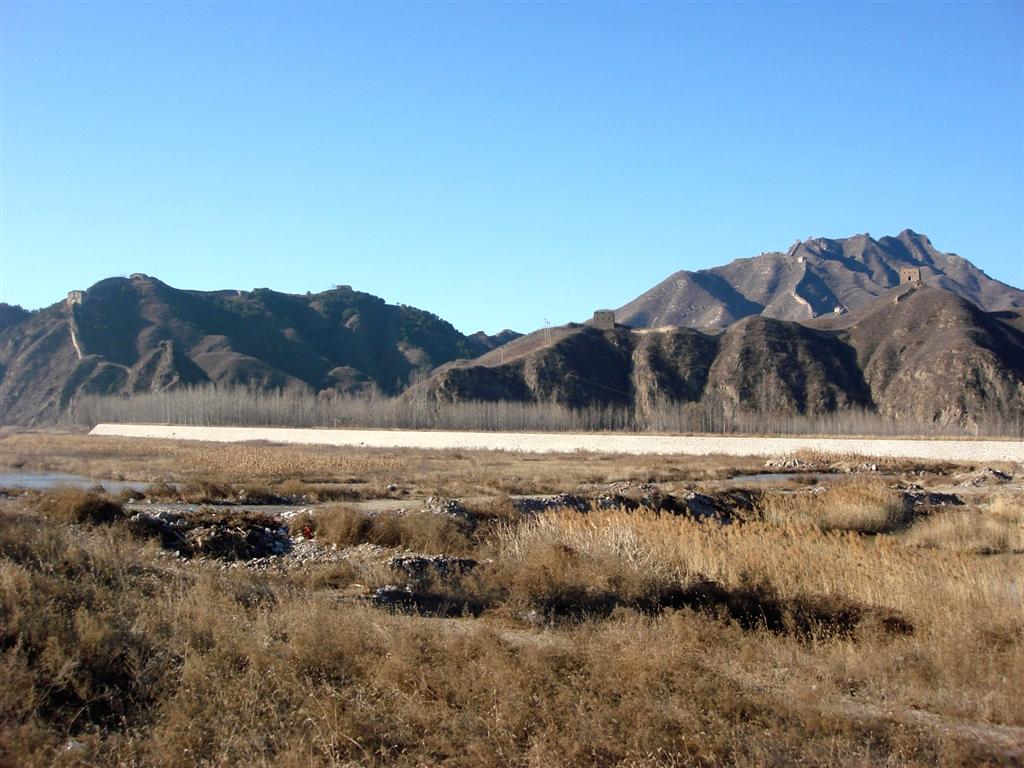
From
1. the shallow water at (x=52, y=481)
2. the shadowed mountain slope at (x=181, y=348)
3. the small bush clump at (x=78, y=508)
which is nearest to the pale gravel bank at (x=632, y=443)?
the shallow water at (x=52, y=481)

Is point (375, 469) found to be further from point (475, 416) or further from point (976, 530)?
point (475, 416)

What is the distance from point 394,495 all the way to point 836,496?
16.9m

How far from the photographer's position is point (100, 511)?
22.1 meters

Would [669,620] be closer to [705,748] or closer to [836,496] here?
[705,748]

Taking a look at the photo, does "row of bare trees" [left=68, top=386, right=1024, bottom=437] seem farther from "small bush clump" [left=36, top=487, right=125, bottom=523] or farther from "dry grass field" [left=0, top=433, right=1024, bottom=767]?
"dry grass field" [left=0, top=433, right=1024, bottom=767]

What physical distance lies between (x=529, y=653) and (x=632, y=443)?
6380cm

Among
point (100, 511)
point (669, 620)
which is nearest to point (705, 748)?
point (669, 620)

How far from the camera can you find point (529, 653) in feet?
27.1

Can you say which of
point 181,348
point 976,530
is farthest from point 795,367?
point 181,348

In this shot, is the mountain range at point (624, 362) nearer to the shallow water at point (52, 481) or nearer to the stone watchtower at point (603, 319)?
the stone watchtower at point (603, 319)

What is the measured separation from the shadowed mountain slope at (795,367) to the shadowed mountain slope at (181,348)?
40.1 meters

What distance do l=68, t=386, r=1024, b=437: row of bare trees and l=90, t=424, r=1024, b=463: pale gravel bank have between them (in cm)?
1498

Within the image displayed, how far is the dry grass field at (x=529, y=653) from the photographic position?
21.2ft

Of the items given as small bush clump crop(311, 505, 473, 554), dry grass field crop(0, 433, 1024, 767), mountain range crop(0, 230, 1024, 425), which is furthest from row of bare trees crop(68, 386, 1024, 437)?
dry grass field crop(0, 433, 1024, 767)
